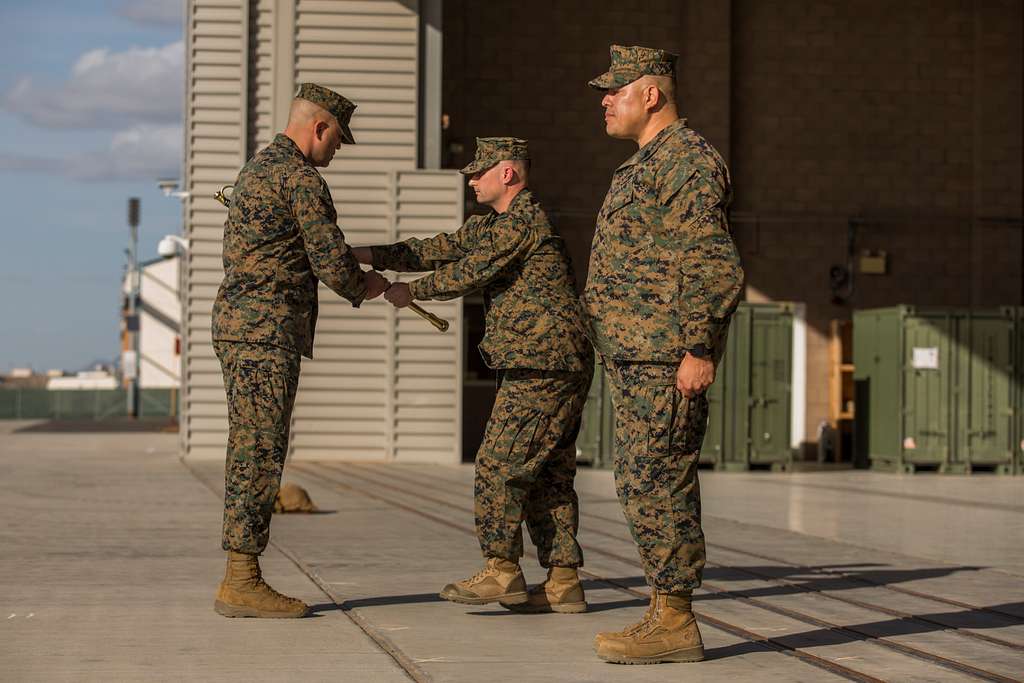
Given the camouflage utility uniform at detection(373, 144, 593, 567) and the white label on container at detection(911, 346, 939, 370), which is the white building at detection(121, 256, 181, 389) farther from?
the camouflage utility uniform at detection(373, 144, 593, 567)

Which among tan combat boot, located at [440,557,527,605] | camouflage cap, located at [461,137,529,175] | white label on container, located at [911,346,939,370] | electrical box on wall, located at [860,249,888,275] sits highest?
electrical box on wall, located at [860,249,888,275]

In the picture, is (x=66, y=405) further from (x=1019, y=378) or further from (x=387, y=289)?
(x=387, y=289)

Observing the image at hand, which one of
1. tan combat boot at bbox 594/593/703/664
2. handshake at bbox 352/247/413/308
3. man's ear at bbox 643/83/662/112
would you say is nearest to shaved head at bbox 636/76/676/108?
man's ear at bbox 643/83/662/112

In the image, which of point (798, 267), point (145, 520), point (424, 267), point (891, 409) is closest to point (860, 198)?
point (798, 267)

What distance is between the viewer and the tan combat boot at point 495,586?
21.4ft

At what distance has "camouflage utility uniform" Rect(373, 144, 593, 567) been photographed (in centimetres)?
643

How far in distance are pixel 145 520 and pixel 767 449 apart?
10781mm

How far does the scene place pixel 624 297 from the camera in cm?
557

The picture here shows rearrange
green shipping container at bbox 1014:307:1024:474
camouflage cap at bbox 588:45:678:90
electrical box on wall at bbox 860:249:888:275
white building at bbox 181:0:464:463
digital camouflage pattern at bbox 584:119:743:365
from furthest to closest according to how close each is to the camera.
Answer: electrical box on wall at bbox 860:249:888:275
green shipping container at bbox 1014:307:1024:474
white building at bbox 181:0:464:463
camouflage cap at bbox 588:45:678:90
digital camouflage pattern at bbox 584:119:743:365

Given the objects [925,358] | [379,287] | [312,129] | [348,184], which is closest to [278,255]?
[379,287]

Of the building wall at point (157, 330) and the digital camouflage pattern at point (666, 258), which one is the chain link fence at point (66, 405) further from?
the digital camouflage pattern at point (666, 258)

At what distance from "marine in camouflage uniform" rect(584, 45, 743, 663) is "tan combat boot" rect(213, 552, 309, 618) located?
1449mm

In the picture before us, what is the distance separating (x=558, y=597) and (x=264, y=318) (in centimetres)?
161

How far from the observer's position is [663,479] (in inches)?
213
